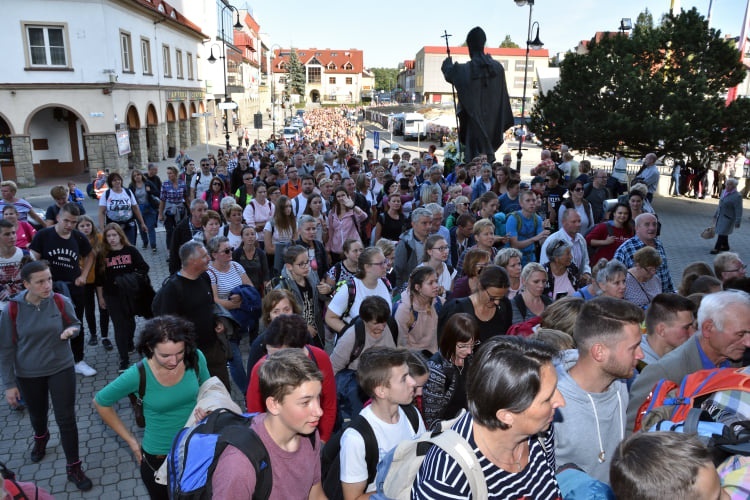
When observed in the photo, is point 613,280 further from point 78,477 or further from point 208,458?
point 78,477

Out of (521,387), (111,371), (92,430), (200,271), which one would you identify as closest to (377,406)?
(521,387)

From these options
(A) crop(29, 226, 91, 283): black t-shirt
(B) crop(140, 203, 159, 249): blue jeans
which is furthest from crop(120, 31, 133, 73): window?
(A) crop(29, 226, 91, 283): black t-shirt

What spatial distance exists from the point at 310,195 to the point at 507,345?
6723 millimetres

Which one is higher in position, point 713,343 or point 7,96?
point 7,96

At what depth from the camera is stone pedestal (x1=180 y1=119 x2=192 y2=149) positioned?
129 ft

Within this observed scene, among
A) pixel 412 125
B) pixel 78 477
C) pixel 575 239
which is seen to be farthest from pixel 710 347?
pixel 412 125

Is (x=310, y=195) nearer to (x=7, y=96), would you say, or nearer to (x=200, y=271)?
(x=200, y=271)

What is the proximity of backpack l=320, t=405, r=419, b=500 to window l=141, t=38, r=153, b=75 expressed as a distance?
1185 inches

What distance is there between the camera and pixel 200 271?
185 inches

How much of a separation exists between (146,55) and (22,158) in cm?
990

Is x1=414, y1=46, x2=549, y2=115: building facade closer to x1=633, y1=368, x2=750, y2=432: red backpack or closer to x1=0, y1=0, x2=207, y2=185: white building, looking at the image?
x1=0, y1=0, x2=207, y2=185: white building

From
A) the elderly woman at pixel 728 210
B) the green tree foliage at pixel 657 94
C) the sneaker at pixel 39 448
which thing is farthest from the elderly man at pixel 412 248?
the green tree foliage at pixel 657 94

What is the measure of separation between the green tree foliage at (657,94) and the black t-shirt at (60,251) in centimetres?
1677

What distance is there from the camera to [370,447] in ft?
9.07
